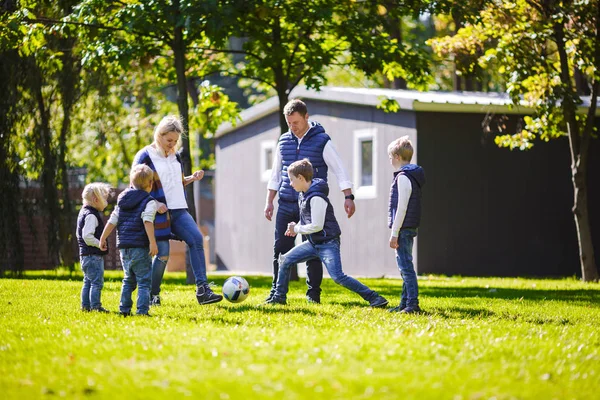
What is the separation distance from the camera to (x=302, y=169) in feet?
29.7

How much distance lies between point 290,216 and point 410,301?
1615mm

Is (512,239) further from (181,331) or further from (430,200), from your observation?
(181,331)

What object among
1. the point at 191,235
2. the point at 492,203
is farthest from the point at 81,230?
the point at 492,203

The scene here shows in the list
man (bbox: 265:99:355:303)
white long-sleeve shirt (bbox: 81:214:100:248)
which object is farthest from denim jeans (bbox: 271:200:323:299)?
white long-sleeve shirt (bbox: 81:214:100:248)

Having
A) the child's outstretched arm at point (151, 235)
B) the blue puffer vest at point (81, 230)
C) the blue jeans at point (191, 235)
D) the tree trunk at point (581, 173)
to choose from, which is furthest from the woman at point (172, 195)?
the tree trunk at point (581, 173)

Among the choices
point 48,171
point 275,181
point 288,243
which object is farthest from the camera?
point 48,171

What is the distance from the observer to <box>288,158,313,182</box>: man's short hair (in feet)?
29.7

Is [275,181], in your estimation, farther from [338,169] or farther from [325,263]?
[325,263]

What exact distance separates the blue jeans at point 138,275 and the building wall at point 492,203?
37.9ft

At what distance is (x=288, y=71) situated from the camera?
16.0 meters

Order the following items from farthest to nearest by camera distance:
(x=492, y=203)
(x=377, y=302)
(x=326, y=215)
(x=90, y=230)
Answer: (x=492, y=203) < (x=377, y=302) < (x=326, y=215) < (x=90, y=230)

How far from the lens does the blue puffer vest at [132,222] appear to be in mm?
8523

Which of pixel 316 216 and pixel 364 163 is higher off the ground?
pixel 364 163

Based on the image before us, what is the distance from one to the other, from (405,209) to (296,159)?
1536 millimetres
